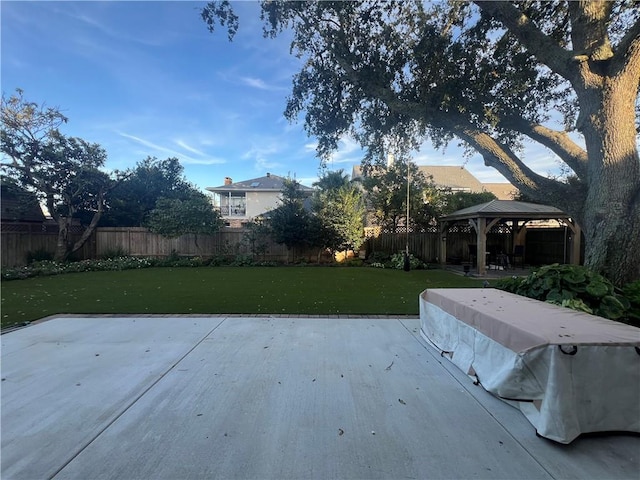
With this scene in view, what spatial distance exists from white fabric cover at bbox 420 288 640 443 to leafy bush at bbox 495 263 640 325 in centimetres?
126

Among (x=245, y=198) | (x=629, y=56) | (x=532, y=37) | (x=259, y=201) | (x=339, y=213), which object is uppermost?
(x=532, y=37)

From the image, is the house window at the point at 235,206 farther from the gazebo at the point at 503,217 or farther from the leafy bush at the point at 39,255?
the gazebo at the point at 503,217

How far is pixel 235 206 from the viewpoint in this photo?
23547 mm

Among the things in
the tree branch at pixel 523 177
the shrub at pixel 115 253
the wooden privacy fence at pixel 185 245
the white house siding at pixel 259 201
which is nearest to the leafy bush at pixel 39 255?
the shrub at pixel 115 253

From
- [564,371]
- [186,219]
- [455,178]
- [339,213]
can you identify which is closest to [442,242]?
[339,213]

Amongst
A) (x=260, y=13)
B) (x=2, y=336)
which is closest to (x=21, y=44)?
(x=260, y=13)

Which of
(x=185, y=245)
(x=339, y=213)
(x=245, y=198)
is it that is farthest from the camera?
(x=245, y=198)

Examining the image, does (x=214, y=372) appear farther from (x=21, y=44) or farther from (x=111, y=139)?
(x=111, y=139)

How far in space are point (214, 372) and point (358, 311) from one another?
3.18 metres

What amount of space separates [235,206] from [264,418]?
2216 centimetres

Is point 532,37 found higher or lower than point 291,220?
higher

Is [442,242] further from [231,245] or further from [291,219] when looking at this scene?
[231,245]

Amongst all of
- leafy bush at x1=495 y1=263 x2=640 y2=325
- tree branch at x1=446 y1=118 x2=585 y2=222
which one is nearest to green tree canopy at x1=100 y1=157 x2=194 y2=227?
tree branch at x1=446 y1=118 x2=585 y2=222

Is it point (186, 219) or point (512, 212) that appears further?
point (186, 219)
